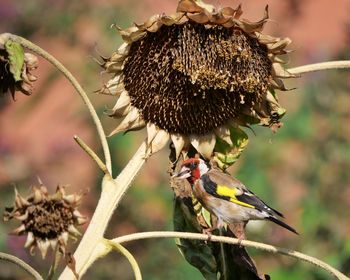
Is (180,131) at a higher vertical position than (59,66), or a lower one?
lower

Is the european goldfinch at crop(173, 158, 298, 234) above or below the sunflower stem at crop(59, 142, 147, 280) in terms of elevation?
below

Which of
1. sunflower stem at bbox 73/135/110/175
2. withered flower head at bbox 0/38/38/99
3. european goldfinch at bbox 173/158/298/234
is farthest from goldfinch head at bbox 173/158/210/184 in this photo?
withered flower head at bbox 0/38/38/99

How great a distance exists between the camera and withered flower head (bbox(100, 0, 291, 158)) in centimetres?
219

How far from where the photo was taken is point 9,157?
6.50 meters

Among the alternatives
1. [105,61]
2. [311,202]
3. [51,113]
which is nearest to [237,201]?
[105,61]

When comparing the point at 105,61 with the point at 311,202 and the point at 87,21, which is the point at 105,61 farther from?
the point at 87,21

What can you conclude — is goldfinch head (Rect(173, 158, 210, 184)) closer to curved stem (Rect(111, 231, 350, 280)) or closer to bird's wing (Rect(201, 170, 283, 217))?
bird's wing (Rect(201, 170, 283, 217))

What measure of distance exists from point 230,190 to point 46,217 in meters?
0.45

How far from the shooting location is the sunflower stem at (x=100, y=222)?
75.8 inches

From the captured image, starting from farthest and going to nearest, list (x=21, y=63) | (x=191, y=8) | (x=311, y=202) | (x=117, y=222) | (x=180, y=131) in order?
(x=117, y=222) → (x=311, y=202) → (x=180, y=131) → (x=191, y=8) → (x=21, y=63)

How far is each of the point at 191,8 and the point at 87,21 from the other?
4.70 m

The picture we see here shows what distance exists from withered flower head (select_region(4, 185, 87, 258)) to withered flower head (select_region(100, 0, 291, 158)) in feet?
0.65

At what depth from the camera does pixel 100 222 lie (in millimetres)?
1971

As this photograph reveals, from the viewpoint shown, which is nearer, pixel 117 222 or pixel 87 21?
pixel 117 222
